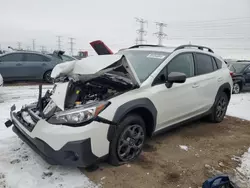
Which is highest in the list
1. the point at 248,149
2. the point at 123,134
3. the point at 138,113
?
the point at 138,113

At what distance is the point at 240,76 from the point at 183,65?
7.57 m

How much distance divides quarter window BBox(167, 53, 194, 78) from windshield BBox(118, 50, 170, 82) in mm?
178

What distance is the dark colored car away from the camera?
34.1 feet

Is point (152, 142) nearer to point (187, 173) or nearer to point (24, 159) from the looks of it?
point (187, 173)

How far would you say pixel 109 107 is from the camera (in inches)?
111

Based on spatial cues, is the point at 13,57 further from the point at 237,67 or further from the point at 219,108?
the point at 237,67

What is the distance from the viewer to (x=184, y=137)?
14.6 ft

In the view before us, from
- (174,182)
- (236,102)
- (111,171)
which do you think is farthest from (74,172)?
(236,102)

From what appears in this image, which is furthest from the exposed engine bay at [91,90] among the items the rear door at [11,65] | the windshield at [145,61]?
the rear door at [11,65]

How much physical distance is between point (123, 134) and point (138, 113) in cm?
43

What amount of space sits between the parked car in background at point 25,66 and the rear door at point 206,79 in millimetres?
7500

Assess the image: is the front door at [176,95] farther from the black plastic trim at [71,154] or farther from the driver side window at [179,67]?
the black plastic trim at [71,154]

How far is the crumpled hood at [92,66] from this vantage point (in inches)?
115

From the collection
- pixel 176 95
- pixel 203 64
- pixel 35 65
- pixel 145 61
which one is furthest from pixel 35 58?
pixel 176 95
